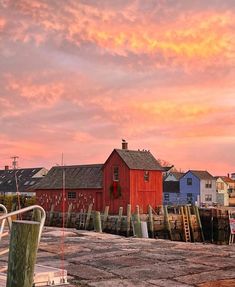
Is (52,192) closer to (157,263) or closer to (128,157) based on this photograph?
(128,157)

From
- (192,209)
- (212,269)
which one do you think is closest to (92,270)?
(212,269)

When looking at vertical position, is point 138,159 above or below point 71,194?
above

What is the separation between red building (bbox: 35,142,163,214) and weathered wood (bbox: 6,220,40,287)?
134 feet

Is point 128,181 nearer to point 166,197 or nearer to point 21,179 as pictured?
point 166,197

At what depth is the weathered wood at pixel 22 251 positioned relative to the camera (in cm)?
632

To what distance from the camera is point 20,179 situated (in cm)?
10288

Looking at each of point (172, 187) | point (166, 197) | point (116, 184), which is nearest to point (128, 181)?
point (116, 184)

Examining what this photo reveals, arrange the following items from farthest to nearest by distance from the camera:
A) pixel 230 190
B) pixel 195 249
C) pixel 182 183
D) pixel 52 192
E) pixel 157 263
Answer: pixel 230 190 → pixel 182 183 → pixel 52 192 → pixel 195 249 → pixel 157 263

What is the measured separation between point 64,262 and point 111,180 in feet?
121

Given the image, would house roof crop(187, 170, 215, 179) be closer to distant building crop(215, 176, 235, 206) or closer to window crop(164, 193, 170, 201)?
distant building crop(215, 176, 235, 206)

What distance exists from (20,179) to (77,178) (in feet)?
177

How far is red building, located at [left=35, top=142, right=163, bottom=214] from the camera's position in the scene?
47.6 m

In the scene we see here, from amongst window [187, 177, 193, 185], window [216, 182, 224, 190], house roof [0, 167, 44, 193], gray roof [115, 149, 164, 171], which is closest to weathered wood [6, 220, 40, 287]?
gray roof [115, 149, 164, 171]

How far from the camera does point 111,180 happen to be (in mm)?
48406
